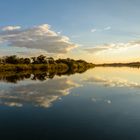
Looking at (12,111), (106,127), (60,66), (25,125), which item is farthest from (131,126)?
(60,66)

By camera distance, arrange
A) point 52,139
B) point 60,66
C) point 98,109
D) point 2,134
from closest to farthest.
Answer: point 52,139, point 2,134, point 98,109, point 60,66

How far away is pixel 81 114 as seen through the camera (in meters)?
13.1

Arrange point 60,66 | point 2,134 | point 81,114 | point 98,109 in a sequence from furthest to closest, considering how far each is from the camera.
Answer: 1. point 60,66
2. point 98,109
3. point 81,114
4. point 2,134

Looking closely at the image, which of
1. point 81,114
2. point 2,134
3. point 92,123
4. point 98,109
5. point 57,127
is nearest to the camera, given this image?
point 2,134

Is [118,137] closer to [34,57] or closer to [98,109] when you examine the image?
[98,109]

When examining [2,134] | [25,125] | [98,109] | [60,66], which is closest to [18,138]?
[2,134]

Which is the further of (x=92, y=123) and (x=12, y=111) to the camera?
(x=12, y=111)

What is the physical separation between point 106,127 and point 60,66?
303ft

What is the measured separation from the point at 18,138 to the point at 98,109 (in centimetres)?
645

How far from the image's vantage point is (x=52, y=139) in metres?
8.91

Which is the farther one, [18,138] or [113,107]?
[113,107]

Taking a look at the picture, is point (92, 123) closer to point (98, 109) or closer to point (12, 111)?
point (98, 109)

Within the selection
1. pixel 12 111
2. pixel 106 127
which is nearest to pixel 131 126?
pixel 106 127

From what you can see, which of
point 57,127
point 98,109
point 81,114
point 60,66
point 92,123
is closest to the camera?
point 57,127
